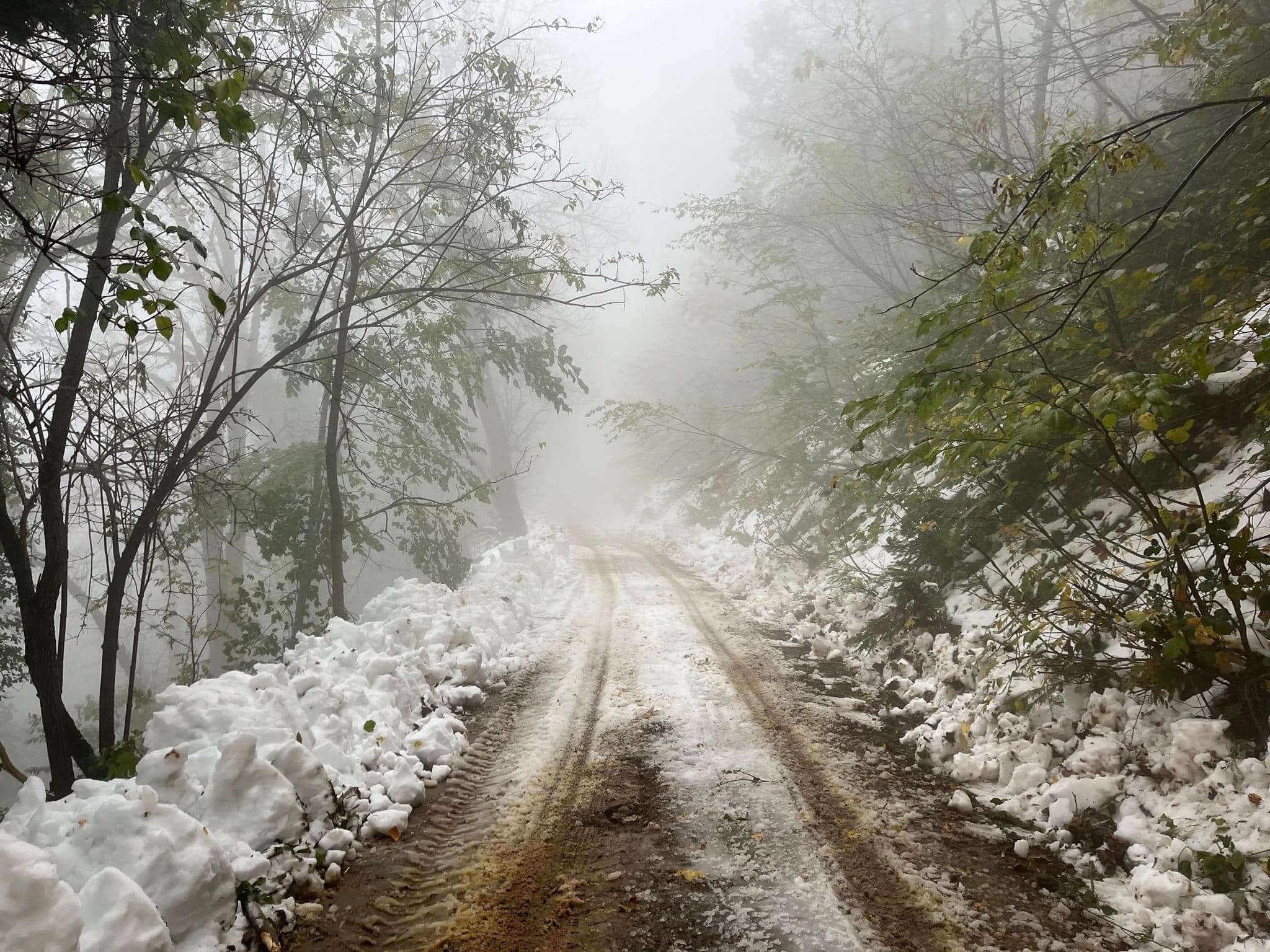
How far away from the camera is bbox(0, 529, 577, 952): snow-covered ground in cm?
257

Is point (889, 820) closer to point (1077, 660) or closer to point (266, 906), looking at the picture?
point (1077, 660)

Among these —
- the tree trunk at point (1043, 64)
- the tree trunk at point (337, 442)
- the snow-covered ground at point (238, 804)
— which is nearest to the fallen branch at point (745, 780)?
the snow-covered ground at point (238, 804)

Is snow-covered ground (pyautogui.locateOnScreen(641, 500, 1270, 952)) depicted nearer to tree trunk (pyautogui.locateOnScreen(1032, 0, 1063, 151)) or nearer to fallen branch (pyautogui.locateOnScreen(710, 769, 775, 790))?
fallen branch (pyautogui.locateOnScreen(710, 769, 775, 790))

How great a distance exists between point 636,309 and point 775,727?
62.9m

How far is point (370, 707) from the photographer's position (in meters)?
5.18

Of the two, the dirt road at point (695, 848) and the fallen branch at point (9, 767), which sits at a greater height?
the fallen branch at point (9, 767)

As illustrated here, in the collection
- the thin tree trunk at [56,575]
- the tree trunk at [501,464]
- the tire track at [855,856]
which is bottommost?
the tire track at [855,856]

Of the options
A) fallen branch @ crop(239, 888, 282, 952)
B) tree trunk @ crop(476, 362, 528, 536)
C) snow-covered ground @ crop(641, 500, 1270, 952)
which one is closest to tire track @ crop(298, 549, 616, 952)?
fallen branch @ crop(239, 888, 282, 952)

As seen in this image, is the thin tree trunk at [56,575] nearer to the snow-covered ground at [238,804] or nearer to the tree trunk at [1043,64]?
the snow-covered ground at [238,804]

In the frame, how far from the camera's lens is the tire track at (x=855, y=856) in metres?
2.99

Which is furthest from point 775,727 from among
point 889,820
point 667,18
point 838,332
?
point 667,18

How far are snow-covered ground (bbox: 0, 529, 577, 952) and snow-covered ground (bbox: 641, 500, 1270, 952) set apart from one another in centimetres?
393

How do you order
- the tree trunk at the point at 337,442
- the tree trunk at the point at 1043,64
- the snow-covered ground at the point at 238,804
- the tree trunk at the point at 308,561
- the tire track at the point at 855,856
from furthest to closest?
the tree trunk at the point at 308,561
the tree trunk at the point at 1043,64
the tree trunk at the point at 337,442
the tire track at the point at 855,856
the snow-covered ground at the point at 238,804

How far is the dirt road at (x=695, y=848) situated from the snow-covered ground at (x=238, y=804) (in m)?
0.31
